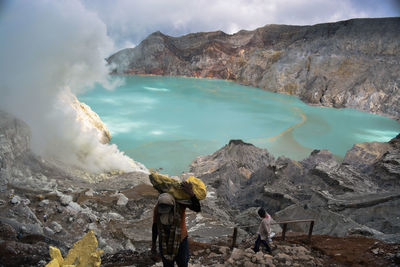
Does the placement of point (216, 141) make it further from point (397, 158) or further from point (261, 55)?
point (261, 55)

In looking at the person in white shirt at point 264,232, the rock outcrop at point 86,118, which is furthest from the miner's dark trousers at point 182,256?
the rock outcrop at point 86,118

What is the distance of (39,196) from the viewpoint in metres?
6.36

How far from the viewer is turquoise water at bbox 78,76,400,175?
60.9ft

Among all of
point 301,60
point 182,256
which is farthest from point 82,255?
point 301,60

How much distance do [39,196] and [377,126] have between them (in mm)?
30562

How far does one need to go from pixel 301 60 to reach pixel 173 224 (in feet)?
163

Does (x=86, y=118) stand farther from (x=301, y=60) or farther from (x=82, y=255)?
(x=301, y=60)

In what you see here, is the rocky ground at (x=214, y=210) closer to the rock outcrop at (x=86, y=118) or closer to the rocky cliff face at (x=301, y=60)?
the rock outcrop at (x=86, y=118)

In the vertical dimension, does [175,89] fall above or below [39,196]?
above

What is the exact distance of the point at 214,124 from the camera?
2500 centimetres

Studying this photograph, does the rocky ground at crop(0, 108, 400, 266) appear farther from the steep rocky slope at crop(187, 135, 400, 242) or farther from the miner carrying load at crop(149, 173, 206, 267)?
the miner carrying load at crop(149, 173, 206, 267)

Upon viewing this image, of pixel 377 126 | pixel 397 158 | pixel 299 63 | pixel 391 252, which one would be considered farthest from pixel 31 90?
pixel 299 63

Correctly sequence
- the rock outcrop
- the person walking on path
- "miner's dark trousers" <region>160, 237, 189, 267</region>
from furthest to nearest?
1. the rock outcrop
2. "miner's dark trousers" <region>160, 237, 189, 267</region>
3. the person walking on path

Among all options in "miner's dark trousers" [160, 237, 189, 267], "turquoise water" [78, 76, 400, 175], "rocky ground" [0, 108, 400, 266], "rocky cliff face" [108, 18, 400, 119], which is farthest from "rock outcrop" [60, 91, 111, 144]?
"rocky cliff face" [108, 18, 400, 119]
